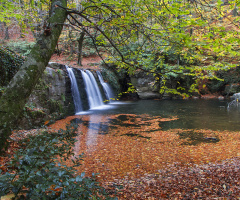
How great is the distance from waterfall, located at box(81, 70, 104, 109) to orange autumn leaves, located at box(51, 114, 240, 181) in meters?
7.12

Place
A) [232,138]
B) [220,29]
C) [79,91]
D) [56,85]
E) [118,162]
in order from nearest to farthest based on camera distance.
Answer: [220,29], [118,162], [232,138], [56,85], [79,91]

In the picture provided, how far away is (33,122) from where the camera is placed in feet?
24.4

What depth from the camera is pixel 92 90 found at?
1526cm

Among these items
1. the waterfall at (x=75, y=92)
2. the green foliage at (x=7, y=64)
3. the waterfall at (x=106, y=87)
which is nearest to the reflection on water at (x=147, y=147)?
the green foliage at (x=7, y=64)

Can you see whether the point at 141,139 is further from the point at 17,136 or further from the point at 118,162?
the point at 17,136

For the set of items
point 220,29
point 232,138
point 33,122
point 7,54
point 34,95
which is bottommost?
point 232,138

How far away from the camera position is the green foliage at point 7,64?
6.72m

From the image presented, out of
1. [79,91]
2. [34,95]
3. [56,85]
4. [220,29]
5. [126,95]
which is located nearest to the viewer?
[220,29]

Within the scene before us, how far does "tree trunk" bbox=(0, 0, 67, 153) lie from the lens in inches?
75.2

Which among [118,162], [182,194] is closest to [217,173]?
[182,194]

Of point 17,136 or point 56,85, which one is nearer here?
Answer: point 17,136

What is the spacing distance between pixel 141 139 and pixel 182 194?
358 cm

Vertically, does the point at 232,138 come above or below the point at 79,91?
below

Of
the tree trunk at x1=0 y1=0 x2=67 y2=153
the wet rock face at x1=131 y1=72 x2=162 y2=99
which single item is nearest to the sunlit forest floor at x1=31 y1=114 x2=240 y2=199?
the tree trunk at x1=0 y1=0 x2=67 y2=153
